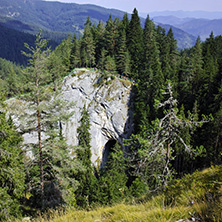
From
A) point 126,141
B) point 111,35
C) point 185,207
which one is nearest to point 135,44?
point 111,35

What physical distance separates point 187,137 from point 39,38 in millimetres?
24784

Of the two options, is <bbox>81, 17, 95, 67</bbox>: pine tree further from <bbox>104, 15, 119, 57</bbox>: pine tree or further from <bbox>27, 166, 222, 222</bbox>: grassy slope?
<bbox>27, 166, 222, 222</bbox>: grassy slope

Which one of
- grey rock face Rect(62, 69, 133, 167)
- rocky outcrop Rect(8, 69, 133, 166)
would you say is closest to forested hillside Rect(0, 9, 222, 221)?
rocky outcrop Rect(8, 69, 133, 166)

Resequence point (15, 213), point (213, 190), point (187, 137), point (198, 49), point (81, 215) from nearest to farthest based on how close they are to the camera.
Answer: point (213, 190), point (81, 215), point (15, 213), point (187, 137), point (198, 49)

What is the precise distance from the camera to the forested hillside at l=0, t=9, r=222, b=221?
28.0 feet

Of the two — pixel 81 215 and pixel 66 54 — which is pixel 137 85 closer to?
pixel 66 54

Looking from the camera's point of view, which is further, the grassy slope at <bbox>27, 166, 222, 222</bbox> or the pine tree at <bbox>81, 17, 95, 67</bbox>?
the pine tree at <bbox>81, 17, 95, 67</bbox>

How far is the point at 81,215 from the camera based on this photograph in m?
5.17

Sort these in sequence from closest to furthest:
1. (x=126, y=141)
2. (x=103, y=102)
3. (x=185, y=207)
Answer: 1. (x=185, y=207)
2. (x=126, y=141)
3. (x=103, y=102)

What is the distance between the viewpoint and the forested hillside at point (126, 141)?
8547mm

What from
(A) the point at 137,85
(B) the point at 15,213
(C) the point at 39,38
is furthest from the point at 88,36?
(B) the point at 15,213

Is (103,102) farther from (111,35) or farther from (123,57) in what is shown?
(111,35)

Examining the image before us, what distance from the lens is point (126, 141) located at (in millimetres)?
8688

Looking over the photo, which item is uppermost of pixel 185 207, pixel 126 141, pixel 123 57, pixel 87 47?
pixel 87 47
